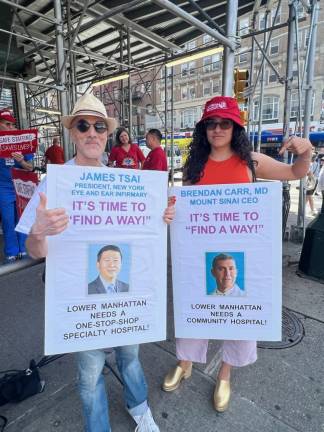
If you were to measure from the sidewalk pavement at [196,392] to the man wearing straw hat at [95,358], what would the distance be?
0.21 m

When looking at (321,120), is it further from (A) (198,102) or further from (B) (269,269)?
(B) (269,269)

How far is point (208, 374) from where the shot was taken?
229cm

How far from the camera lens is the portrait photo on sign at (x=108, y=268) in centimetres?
147

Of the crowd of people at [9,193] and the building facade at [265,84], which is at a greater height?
the building facade at [265,84]

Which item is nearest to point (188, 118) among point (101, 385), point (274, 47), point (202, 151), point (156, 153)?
point (274, 47)

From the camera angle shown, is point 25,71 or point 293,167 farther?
point 25,71

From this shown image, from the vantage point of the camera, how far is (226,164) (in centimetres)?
193

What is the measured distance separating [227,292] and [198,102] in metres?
36.6

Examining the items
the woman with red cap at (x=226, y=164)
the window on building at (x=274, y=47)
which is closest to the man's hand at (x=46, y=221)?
the woman with red cap at (x=226, y=164)

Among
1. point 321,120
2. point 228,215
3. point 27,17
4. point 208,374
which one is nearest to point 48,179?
point 228,215

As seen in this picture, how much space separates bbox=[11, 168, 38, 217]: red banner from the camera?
408 centimetres

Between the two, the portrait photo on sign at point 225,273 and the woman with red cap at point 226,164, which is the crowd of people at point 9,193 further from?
Answer: the portrait photo on sign at point 225,273

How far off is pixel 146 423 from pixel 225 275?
100 cm

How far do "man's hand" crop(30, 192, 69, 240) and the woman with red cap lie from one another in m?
0.99
